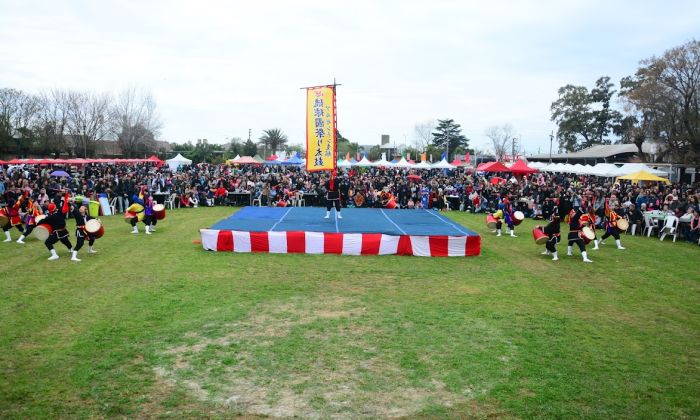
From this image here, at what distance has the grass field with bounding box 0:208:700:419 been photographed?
17.7 feet

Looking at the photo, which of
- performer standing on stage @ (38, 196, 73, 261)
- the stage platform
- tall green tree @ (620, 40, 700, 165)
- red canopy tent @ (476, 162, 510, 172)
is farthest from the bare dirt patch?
tall green tree @ (620, 40, 700, 165)

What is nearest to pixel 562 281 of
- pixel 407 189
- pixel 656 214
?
pixel 656 214

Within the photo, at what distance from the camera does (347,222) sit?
1762 centimetres

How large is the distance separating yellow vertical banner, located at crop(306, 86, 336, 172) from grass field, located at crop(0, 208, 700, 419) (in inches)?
238

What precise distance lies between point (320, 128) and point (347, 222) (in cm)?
353

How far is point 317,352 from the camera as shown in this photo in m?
6.73

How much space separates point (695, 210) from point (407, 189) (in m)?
13.2

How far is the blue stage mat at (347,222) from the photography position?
15.3 metres

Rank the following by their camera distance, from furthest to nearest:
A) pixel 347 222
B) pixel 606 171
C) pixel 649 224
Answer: pixel 606 171
pixel 649 224
pixel 347 222

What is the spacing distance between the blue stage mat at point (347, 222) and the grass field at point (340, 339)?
256 centimetres

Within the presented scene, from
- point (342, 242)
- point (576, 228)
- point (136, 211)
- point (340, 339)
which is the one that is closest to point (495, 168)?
point (576, 228)

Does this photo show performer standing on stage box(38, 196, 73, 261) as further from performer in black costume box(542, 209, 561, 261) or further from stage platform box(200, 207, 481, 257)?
performer in black costume box(542, 209, 561, 261)

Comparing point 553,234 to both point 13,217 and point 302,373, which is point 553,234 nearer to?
point 302,373

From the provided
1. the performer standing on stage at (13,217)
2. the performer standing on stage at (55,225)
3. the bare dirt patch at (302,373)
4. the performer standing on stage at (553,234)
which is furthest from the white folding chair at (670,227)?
the performer standing on stage at (13,217)
